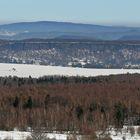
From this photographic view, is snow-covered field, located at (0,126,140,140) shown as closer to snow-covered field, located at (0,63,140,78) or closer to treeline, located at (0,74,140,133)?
treeline, located at (0,74,140,133)

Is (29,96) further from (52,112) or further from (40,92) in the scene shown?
(52,112)

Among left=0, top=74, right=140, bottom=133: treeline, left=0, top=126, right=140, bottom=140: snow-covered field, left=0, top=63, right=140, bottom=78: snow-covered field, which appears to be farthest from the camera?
left=0, top=63, right=140, bottom=78: snow-covered field

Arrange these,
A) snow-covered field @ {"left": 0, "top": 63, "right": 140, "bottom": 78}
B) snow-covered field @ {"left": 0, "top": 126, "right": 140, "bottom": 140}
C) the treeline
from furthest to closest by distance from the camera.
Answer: snow-covered field @ {"left": 0, "top": 63, "right": 140, "bottom": 78}, the treeline, snow-covered field @ {"left": 0, "top": 126, "right": 140, "bottom": 140}

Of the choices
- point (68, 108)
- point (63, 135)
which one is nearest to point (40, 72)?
point (68, 108)

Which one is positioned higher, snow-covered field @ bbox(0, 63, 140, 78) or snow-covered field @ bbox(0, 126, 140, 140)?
snow-covered field @ bbox(0, 126, 140, 140)

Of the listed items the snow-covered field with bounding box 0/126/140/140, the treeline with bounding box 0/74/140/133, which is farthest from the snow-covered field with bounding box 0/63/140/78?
the snow-covered field with bounding box 0/126/140/140

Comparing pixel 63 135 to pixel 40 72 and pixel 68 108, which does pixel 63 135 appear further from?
pixel 40 72

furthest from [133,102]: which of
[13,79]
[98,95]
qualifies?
[13,79]

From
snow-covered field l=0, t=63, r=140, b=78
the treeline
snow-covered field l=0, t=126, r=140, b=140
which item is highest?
snow-covered field l=0, t=126, r=140, b=140

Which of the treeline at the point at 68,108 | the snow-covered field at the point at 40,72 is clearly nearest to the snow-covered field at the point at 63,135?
the treeline at the point at 68,108
